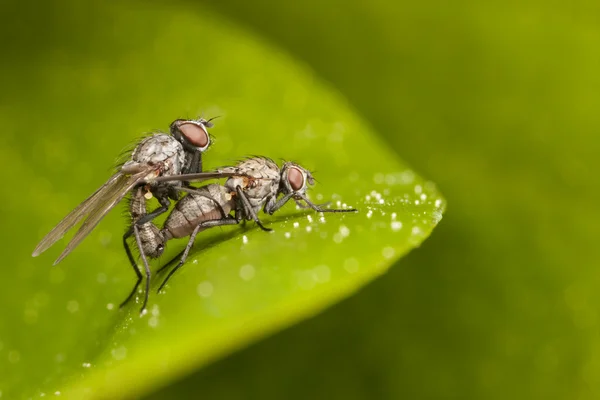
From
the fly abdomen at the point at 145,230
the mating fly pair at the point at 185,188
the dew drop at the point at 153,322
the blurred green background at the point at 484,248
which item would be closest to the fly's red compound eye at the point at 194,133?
the mating fly pair at the point at 185,188

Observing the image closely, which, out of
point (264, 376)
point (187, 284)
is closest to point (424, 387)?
point (264, 376)

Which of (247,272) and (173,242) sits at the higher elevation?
(173,242)

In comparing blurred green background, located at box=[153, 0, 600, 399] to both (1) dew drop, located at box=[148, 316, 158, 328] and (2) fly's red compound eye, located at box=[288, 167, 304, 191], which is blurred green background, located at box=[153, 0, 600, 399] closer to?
(2) fly's red compound eye, located at box=[288, 167, 304, 191]

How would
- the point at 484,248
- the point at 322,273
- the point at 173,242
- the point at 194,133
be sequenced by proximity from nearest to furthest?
the point at 322,273
the point at 194,133
the point at 173,242
the point at 484,248

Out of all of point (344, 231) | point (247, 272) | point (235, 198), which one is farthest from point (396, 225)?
point (235, 198)

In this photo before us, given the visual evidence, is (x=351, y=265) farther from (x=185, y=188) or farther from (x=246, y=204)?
(x=185, y=188)

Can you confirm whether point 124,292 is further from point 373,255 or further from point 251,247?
point 373,255
